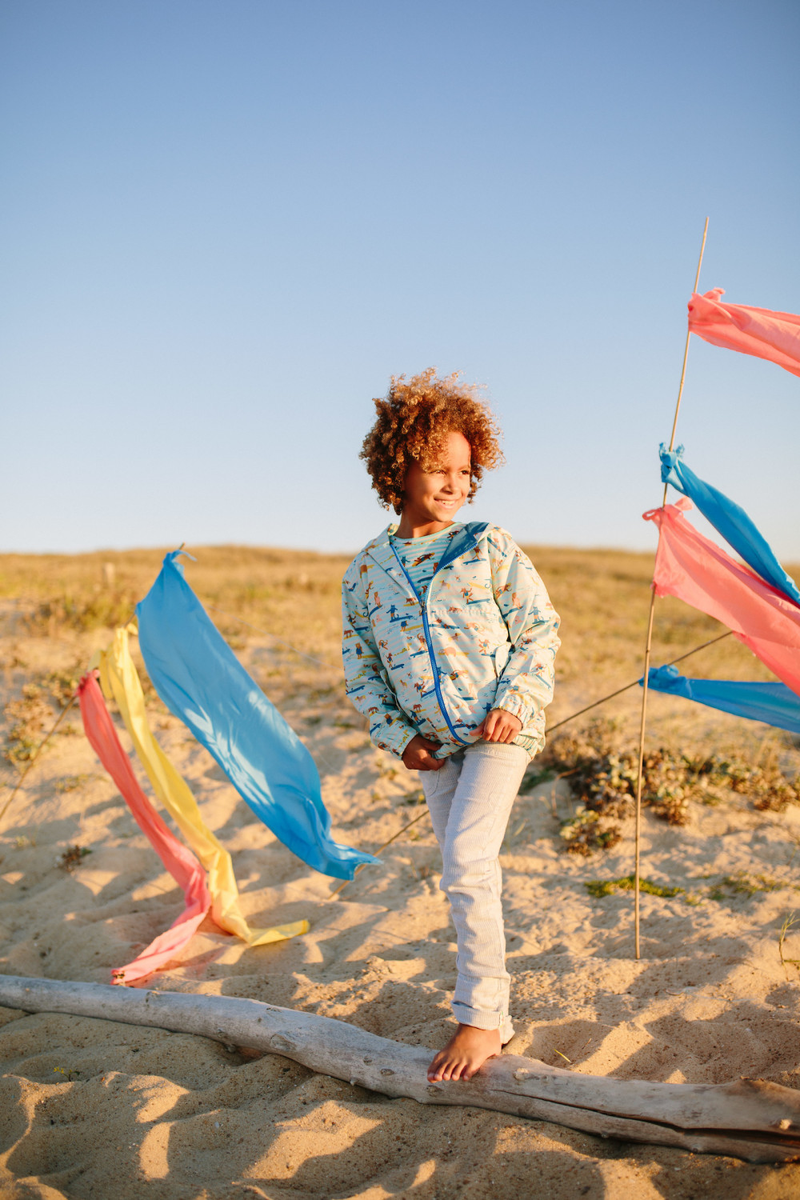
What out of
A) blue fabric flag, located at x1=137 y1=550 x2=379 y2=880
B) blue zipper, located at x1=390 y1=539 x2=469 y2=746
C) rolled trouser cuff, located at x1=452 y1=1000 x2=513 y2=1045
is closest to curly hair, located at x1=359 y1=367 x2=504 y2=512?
blue zipper, located at x1=390 y1=539 x2=469 y2=746

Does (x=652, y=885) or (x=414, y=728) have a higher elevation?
(x=414, y=728)

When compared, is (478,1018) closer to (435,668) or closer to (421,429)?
(435,668)

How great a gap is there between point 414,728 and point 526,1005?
1169mm

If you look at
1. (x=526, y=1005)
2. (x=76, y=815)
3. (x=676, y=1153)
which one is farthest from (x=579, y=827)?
(x=76, y=815)

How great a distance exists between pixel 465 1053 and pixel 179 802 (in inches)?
82.4

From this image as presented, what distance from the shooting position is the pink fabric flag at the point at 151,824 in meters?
3.75

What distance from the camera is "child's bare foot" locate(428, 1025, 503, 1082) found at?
7.88 feet

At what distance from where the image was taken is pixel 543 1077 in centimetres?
234

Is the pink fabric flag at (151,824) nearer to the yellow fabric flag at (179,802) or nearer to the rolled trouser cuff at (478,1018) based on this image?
the yellow fabric flag at (179,802)

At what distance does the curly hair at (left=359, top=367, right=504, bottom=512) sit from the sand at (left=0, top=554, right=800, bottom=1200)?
6.71 feet

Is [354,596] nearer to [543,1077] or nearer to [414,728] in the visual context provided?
[414,728]

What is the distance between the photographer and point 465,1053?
2424 millimetres

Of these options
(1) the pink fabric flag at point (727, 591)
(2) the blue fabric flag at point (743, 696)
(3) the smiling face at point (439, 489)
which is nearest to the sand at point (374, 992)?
(2) the blue fabric flag at point (743, 696)

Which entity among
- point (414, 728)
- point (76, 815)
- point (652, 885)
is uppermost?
point (414, 728)
